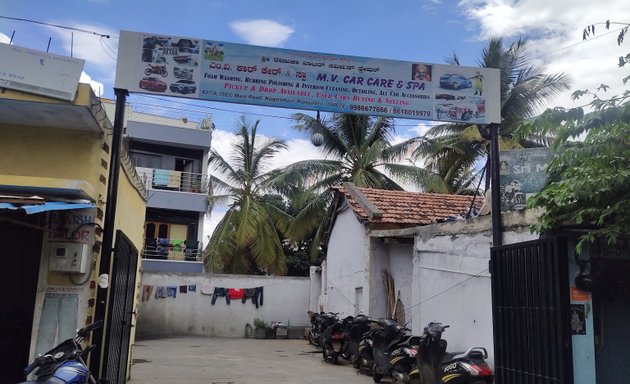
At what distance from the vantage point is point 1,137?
21.6 ft

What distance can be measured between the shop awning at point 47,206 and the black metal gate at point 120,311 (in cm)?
112

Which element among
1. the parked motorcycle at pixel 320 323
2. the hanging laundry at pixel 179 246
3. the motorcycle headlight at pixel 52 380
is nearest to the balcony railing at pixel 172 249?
the hanging laundry at pixel 179 246

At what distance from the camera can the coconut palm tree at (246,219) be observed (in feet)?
78.0

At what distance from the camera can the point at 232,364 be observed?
507 inches

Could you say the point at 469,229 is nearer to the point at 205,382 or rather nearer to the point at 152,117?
the point at 205,382

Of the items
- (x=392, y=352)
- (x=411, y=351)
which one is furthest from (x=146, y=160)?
(x=411, y=351)

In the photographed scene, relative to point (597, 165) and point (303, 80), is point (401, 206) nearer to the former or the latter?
point (303, 80)

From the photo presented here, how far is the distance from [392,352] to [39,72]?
7.31 metres

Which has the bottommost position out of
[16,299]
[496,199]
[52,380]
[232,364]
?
[232,364]

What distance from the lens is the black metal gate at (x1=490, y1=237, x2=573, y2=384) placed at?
18.1 ft

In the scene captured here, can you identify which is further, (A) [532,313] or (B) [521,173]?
(B) [521,173]

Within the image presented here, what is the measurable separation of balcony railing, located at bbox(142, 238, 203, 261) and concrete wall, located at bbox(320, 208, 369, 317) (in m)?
7.97

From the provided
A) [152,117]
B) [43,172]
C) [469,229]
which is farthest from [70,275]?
[152,117]

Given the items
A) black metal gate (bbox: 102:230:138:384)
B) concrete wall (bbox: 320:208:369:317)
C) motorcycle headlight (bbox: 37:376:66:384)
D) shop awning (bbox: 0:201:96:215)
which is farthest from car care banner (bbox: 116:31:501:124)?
concrete wall (bbox: 320:208:369:317)
